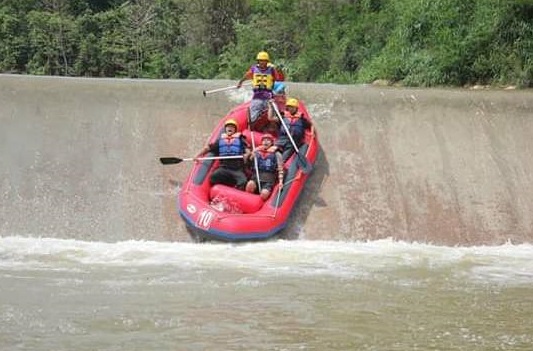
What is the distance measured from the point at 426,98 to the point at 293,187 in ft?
12.0

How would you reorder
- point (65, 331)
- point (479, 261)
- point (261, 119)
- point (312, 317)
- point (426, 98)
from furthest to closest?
point (426, 98)
point (261, 119)
point (479, 261)
point (312, 317)
point (65, 331)

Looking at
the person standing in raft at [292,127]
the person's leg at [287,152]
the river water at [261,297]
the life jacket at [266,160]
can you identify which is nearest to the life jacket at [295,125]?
the person standing in raft at [292,127]

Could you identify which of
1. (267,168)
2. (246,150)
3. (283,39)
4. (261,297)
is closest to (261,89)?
(246,150)

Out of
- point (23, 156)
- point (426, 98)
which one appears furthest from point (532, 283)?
point (23, 156)

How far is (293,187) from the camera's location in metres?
9.67

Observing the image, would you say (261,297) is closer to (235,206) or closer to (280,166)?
(235,206)

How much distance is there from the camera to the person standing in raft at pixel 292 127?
405 inches

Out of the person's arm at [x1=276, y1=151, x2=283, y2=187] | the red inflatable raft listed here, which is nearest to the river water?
the red inflatable raft

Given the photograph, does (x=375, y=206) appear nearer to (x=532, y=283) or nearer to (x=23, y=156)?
(x=532, y=283)

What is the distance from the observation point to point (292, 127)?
10539mm

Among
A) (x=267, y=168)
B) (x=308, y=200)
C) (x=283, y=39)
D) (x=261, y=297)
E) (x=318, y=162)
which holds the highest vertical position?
(x=261, y=297)

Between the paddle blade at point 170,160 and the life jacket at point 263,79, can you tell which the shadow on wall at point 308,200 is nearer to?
the life jacket at point 263,79

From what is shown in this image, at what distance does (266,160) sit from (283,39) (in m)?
17.2

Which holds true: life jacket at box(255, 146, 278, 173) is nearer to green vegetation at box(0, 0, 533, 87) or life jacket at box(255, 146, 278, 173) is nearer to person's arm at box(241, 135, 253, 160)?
person's arm at box(241, 135, 253, 160)
